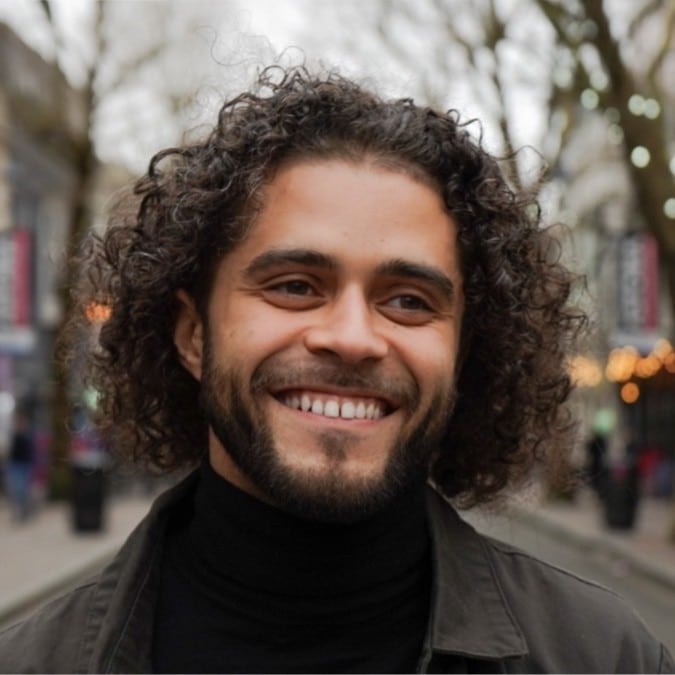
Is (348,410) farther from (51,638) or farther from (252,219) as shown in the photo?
(51,638)

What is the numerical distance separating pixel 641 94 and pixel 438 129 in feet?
48.6

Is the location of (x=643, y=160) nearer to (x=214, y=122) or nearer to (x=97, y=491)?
(x=97, y=491)

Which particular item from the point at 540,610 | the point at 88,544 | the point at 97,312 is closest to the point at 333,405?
the point at 540,610

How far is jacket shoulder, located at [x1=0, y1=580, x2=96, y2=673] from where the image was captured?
2158 mm

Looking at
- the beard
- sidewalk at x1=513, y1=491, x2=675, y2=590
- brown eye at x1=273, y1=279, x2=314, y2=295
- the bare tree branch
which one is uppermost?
the bare tree branch

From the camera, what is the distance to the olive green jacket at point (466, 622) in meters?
2.12

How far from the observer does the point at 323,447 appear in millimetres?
2145

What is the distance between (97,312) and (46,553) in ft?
45.0

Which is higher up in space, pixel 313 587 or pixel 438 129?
pixel 438 129

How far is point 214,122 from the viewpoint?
2.75m

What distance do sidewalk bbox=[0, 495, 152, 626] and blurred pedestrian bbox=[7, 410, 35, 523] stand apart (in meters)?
0.33

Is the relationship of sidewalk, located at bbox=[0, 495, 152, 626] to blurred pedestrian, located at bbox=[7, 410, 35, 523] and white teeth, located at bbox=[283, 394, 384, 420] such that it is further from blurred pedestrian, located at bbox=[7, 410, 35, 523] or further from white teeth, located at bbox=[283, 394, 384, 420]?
white teeth, located at bbox=[283, 394, 384, 420]

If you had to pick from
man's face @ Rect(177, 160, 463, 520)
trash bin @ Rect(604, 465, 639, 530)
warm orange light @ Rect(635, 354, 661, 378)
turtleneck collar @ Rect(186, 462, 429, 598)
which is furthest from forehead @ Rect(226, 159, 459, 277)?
warm orange light @ Rect(635, 354, 661, 378)

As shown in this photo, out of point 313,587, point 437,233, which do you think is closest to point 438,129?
point 437,233
